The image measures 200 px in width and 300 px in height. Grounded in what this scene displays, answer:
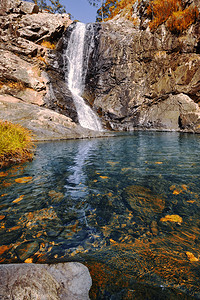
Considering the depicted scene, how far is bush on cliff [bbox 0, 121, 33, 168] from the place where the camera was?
6.19 meters

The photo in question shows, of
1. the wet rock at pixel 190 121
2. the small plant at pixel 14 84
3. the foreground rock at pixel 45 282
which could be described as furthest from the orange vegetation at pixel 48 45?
the foreground rock at pixel 45 282

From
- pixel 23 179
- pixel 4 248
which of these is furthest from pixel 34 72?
pixel 4 248

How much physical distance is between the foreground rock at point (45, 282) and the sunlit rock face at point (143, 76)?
76.8 ft

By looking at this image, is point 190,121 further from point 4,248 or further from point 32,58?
point 32,58

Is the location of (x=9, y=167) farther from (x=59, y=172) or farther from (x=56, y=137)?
(x=56, y=137)

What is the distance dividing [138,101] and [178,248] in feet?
84.8

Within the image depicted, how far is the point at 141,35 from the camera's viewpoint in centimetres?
2611

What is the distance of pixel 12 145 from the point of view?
640 cm

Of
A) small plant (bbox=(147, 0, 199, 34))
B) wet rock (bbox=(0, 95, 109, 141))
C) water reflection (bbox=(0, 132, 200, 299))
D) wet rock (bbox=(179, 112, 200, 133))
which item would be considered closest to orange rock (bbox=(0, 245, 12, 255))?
water reflection (bbox=(0, 132, 200, 299))

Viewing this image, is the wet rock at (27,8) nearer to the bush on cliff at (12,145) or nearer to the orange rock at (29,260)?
the bush on cliff at (12,145)

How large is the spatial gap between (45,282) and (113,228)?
1363 mm

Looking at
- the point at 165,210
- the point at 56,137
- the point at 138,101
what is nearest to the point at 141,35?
the point at 138,101

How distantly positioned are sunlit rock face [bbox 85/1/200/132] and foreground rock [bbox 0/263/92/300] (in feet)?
76.8

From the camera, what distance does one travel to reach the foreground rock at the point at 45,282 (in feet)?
4.04
